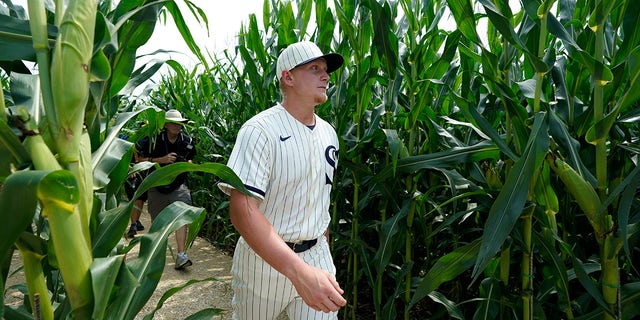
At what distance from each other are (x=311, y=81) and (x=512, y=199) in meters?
0.91

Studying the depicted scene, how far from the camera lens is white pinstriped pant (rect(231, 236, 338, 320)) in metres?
1.92

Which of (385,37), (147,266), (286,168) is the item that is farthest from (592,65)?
(147,266)

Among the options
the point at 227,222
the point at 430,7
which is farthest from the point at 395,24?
the point at 227,222

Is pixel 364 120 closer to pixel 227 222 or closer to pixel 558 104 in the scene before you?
pixel 558 104

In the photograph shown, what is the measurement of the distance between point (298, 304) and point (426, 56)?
4.66 feet

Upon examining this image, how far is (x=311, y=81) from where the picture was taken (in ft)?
6.46

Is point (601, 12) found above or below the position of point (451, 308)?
above

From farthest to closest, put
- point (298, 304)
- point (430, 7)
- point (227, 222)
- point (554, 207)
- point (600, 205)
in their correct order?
point (227, 222)
point (430, 7)
point (298, 304)
point (554, 207)
point (600, 205)

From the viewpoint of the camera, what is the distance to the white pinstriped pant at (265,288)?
1.92 metres

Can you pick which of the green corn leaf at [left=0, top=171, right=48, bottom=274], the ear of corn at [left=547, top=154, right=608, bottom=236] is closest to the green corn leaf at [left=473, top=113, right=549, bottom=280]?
the ear of corn at [left=547, top=154, right=608, bottom=236]

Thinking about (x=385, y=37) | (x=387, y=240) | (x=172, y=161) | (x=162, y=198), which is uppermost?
(x=385, y=37)

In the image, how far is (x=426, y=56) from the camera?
8.48 feet

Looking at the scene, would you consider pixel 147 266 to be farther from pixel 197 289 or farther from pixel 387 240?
pixel 197 289

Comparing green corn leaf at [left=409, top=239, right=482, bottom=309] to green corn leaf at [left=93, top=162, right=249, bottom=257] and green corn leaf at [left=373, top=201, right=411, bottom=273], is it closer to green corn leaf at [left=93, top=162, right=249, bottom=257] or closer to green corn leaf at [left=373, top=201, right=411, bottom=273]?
green corn leaf at [left=373, top=201, right=411, bottom=273]
